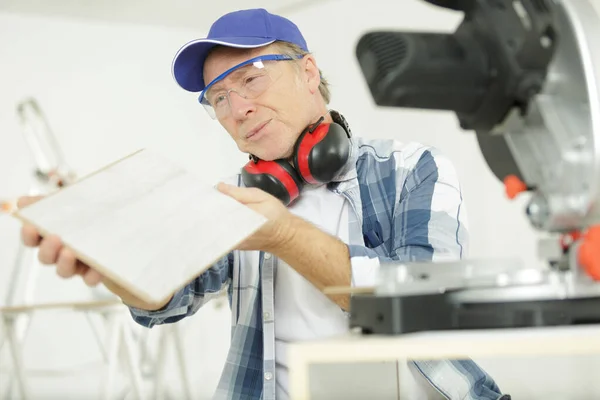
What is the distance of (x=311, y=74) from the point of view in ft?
5.44

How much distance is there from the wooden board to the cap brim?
0.54 metres

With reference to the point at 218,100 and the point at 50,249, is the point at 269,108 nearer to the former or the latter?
the point at 218,100

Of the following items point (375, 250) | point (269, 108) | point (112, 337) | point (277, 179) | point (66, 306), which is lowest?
point (112, 337)

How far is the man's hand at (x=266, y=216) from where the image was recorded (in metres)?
0.99

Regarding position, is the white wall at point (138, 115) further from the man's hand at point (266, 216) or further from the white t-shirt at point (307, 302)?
the man's hand at point (266, 216)

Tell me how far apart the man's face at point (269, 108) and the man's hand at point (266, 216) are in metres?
0.44

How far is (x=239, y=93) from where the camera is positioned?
5.07 feet

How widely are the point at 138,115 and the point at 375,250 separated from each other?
3628mm

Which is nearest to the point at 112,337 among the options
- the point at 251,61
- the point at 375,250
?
the point at 251,61

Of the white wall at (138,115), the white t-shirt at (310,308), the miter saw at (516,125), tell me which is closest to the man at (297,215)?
the white t-shirt at (310,308)

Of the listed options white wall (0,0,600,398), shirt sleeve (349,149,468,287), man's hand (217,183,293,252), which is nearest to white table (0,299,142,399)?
white wall (0,0,600,398)

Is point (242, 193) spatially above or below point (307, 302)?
above

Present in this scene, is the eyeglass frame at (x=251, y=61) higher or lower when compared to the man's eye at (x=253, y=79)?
higher

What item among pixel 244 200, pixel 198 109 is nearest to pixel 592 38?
pixel 244 200
